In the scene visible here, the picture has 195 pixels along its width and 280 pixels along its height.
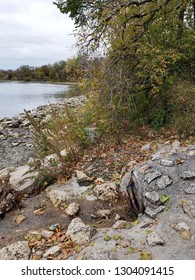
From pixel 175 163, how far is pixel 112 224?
1.24 meters

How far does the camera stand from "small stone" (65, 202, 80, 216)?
11.4 ft

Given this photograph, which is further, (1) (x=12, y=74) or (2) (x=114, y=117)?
(1) (x=12, y=74)

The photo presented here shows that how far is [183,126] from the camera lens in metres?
4.76

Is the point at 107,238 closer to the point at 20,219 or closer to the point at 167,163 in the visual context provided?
the point at 167,163

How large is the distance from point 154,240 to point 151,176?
100 cm

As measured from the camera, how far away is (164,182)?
3223 mm

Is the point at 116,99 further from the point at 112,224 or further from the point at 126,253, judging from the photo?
the point at 126,253

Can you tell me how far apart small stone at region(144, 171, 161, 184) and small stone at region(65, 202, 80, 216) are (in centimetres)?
107

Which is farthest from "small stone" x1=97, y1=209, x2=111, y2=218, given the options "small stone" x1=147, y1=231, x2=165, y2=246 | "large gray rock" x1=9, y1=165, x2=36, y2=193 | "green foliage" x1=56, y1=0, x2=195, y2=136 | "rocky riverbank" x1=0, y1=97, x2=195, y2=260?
"green foliage" x1=56, y1=0, x2=195, y2=136

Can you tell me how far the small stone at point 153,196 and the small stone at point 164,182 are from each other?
0.12 meters

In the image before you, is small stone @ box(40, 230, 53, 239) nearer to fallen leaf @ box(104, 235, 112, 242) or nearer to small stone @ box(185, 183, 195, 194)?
fallen leaf @ box(104, 235, 112, 242)

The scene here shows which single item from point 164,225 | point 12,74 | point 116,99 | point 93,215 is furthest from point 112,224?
point 12,74

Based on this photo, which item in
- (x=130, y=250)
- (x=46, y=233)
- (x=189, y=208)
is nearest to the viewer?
(x=130, y=250)

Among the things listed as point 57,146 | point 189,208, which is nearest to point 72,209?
point 189,208
